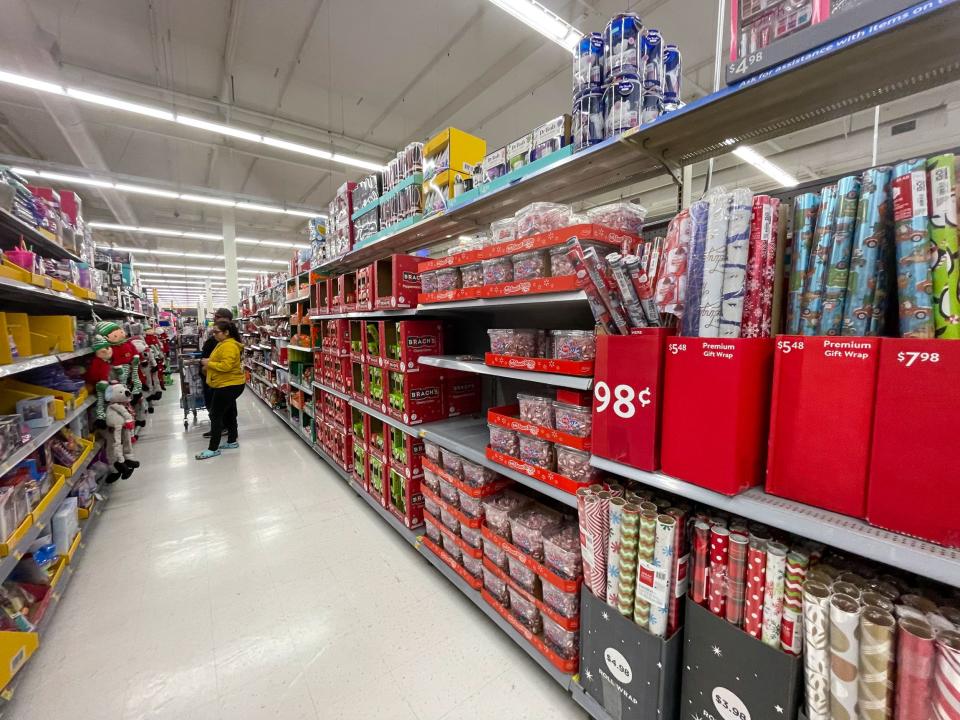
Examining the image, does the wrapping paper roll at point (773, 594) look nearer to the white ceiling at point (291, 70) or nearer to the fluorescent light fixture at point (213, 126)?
the white ceiling at point (291, 70)

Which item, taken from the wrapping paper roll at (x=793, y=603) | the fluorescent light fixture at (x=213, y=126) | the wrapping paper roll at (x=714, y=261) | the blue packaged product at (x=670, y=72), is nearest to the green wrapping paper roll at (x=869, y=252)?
the wrapping paper roll at (x=714, y=261)

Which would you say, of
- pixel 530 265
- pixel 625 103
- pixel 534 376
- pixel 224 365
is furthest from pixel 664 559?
pixel 224 365

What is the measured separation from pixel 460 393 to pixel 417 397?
13.8 inches

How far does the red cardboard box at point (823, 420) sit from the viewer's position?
786mm

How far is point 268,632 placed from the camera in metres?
1.92

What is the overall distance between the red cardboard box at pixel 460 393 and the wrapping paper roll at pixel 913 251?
7.16 ft

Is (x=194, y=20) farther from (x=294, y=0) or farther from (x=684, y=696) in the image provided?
(x=684, y=696)

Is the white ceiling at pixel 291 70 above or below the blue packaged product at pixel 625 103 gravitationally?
above

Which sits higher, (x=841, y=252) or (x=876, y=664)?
(x=841, y=252)

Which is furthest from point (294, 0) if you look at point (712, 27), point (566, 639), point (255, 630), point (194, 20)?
point (566, 639)

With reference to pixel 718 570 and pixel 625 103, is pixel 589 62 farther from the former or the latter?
pixel 718 570

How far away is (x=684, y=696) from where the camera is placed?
3.73ft

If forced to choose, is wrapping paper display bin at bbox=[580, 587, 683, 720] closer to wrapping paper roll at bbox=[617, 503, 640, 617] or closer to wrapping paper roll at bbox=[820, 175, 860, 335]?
wrapping paper roll at bbox=[617, 503, 640, 617]

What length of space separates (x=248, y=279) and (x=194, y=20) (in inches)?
963
